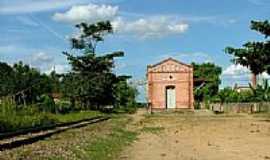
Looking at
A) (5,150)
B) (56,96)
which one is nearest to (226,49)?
(5,150)

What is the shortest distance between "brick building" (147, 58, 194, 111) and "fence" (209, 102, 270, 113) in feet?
13.4

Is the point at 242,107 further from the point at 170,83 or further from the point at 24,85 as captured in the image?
the point at 24,85

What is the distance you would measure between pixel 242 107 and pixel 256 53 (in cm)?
3701

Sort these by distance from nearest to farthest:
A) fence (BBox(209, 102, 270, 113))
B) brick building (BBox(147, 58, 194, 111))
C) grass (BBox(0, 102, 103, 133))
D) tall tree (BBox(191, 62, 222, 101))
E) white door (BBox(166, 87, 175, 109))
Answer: grass (BBox(0, 102, 103, 133)), fence (BBox(209, 102, 270, 113)), brick building (BBox(147, 58, 194, 111)), white door (BBox(166, 87, 175, 109)), tall tree (BBox(191, 62, 222, 101))

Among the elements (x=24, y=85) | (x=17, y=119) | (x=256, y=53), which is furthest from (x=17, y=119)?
(x=24, y=85)

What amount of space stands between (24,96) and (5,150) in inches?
1927

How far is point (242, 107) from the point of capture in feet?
253

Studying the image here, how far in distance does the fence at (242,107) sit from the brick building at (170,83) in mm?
4082

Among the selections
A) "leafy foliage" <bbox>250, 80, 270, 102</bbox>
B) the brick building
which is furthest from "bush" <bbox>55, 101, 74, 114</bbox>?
"leafy foliage" <bbox>250, 80, 270, 102</bbox>

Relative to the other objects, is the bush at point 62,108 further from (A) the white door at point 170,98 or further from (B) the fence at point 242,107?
(B) the fence at point 242,107

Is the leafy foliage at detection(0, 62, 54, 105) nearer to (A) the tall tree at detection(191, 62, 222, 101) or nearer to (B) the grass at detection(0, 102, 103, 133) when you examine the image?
(B) the grass at detection(0, 102, 103, 133)

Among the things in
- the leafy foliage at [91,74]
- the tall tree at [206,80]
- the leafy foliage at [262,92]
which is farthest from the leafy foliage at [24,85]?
the tall tree at [206,80]

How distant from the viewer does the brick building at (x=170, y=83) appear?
267 ft

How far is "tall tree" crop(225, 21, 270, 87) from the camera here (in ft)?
134
